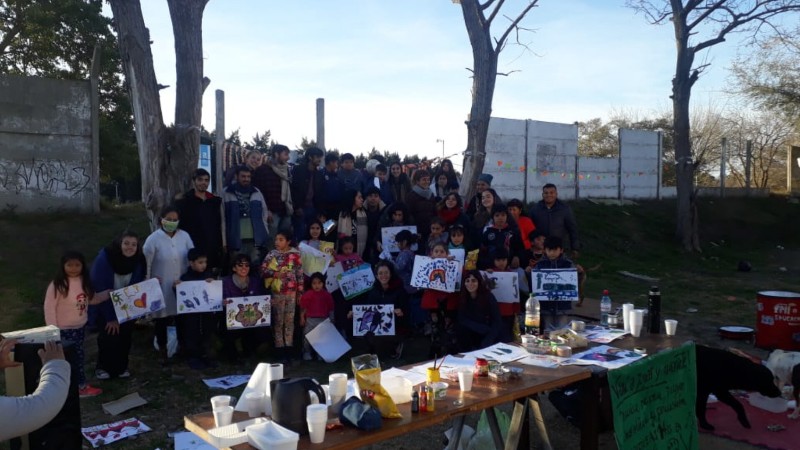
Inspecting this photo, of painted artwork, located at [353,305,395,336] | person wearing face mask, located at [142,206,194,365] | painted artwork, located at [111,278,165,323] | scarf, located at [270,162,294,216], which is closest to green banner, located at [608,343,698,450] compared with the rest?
painted artwork, located at [353,305,395,336]

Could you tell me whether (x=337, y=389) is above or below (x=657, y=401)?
above

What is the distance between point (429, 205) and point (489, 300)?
2285mm

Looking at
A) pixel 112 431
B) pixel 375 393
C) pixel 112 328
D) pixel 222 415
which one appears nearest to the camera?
pixel 222 415

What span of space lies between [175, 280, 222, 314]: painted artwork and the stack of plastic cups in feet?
14.8

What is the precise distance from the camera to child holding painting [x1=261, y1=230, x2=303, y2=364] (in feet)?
24.1

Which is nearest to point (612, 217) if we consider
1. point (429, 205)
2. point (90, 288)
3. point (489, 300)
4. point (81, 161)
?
point (429, 205)

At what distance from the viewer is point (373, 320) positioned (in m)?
7.59

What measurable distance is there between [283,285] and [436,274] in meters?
1.88

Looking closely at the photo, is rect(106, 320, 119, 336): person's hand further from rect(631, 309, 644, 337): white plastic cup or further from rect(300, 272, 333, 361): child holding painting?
rect(631, 309, 644, 337): white plastic cup

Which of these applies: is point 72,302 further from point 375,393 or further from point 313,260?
point 375,393

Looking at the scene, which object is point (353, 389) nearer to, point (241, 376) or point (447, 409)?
point (447, 409)

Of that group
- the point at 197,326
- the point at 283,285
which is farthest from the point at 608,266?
the point at 197,326

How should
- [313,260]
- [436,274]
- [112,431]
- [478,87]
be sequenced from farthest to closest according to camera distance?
1. [478,87]
2. [313,260]
3. [436,274]
4. [112,431]

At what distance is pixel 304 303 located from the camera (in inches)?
296
